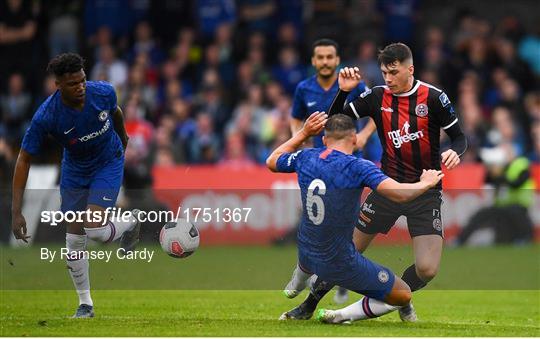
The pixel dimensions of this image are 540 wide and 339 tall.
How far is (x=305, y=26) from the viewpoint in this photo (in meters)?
23.8

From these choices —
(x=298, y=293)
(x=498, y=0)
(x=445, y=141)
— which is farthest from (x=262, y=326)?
(x=498, y=0)

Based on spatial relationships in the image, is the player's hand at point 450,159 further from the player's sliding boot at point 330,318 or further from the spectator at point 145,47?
the spectator at point 145,47

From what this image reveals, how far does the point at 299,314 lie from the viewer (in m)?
11.0

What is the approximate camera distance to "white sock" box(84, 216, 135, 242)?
1094cm

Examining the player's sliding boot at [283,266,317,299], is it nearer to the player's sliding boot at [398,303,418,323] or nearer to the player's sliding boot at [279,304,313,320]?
the player's sliding boot at [279,304,313,320]

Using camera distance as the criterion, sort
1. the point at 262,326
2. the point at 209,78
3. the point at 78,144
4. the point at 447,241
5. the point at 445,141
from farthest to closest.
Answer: the point at 209,78 → the point at 445,141 → the point at 447,241 → the point at 78,144 → the point at 262,326

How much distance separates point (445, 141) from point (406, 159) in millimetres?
9372

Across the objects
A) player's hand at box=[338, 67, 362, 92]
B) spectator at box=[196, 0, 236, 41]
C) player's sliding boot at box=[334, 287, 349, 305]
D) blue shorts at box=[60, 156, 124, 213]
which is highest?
spectator at box=[196, 0, 236, 41]

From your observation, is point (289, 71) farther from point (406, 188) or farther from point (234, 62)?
point (406, 188)

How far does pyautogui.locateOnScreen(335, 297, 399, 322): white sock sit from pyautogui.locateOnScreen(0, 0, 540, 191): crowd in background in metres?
9.38

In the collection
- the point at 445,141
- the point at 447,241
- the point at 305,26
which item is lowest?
the point at 447,241

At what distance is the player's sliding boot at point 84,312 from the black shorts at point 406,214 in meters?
2.50

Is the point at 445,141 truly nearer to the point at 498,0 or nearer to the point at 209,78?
the point at 209,78

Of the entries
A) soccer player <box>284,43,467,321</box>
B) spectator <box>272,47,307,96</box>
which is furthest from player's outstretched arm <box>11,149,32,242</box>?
spectator <box>272,47,307,96</box>
